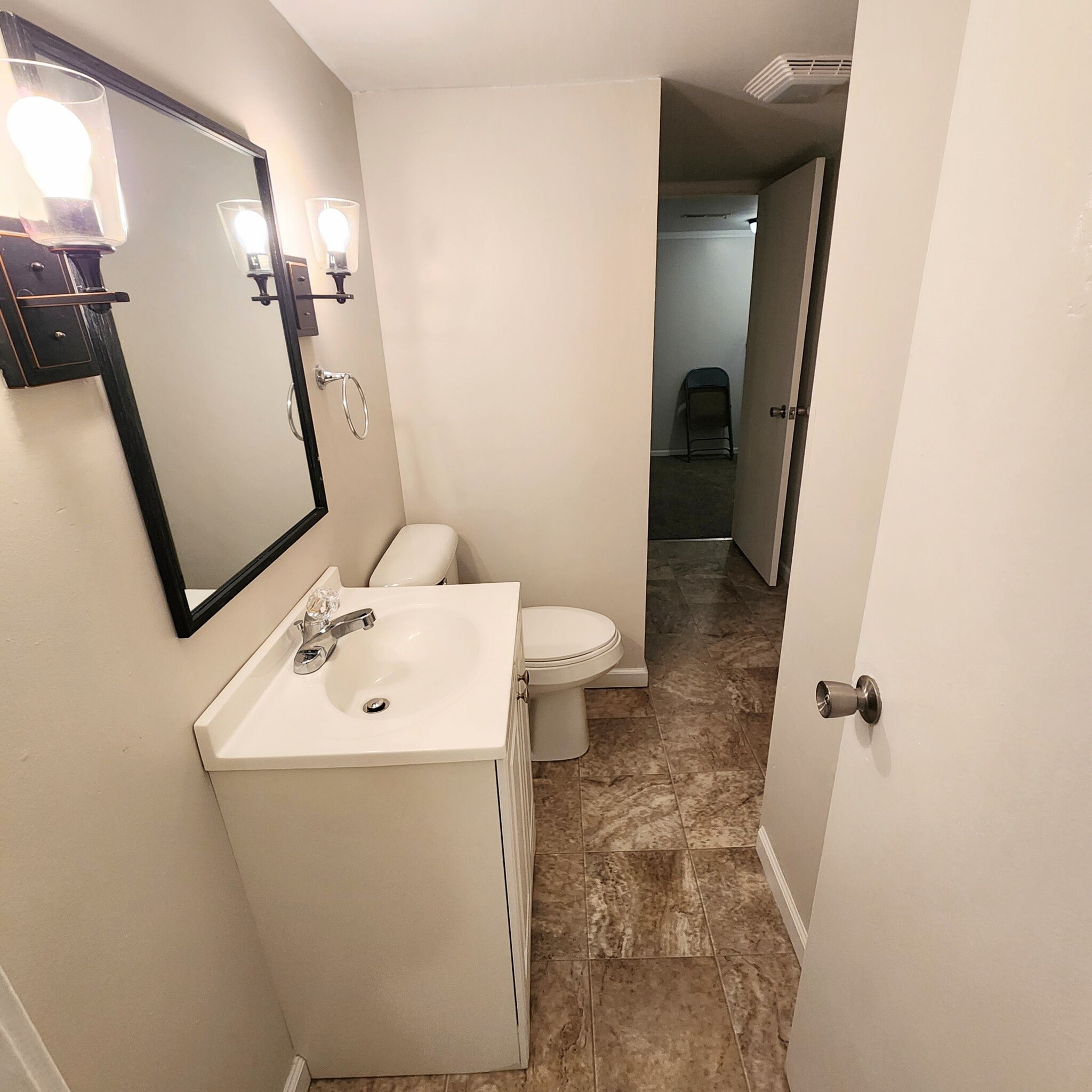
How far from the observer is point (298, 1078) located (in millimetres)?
1259

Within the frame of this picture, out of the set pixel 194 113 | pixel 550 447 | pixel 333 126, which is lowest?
pixel 550 447

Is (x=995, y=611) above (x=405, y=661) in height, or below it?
above

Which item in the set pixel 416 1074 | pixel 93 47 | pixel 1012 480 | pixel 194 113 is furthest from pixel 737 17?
pixel 416 1074

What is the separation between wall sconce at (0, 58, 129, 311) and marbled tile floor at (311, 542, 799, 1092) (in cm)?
159

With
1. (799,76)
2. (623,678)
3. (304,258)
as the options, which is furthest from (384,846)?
(799,76)

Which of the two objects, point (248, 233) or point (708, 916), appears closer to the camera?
point (248, 233)

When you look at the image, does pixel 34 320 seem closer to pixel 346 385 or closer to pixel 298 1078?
pixel 346 385

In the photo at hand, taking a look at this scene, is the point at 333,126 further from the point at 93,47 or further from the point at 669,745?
the point at 669,745

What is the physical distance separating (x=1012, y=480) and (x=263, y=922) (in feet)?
4.43

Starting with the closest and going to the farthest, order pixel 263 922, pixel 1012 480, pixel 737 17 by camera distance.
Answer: pixel 1012 480 → pixel 263 922 → pixel 737 17

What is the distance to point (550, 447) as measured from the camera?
2225 mm

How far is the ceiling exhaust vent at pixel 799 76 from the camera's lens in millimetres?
1646

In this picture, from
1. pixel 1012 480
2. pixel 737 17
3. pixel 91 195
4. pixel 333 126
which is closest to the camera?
pixel 1012 480

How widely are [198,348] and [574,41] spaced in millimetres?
1256
